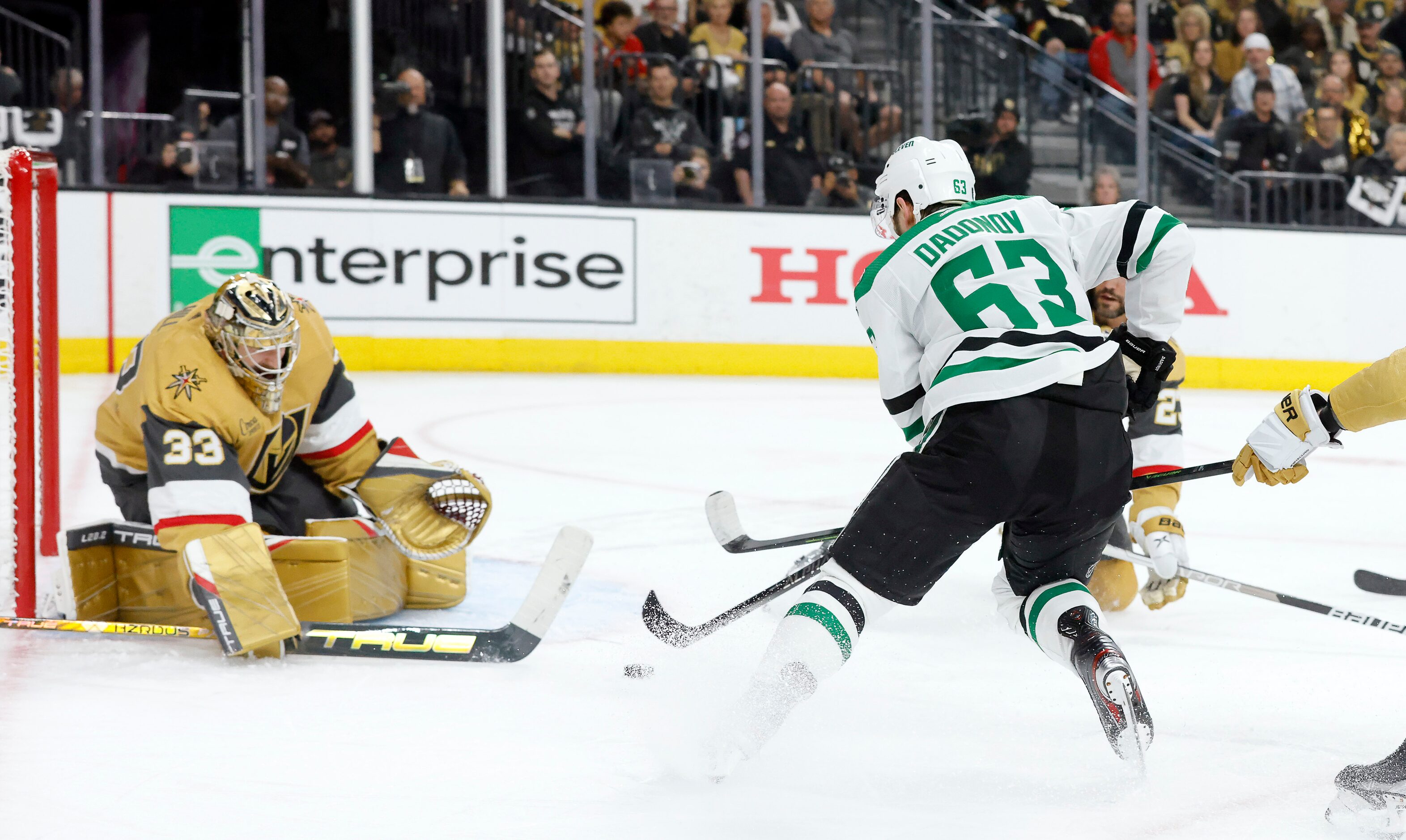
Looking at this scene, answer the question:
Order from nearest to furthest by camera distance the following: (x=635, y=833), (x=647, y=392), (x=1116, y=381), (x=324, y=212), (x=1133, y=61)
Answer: (x=635, y=833)
(x=1116, y=381)
(x=647, y=392)
(x=324, y=212)
(x=1133, y=61)

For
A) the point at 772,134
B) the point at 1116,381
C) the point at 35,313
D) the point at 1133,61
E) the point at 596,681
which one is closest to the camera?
the point at 1116,381

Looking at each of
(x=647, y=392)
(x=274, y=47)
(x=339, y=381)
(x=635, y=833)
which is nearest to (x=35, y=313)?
(x=339, y=381)

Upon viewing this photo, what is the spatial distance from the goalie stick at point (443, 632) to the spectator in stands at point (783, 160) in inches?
209

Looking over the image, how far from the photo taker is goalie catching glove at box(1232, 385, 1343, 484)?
6.88ft

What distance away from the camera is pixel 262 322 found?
8.50 ft

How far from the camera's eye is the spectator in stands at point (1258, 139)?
8.31 meters

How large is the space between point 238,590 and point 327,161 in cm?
535

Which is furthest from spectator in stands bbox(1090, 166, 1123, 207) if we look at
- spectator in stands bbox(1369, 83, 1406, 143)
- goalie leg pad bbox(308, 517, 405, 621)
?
goalie leg pad bbox(308, 517, 405, 621)

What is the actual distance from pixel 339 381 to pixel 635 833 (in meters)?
1.47

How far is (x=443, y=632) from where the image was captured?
8.68 feet

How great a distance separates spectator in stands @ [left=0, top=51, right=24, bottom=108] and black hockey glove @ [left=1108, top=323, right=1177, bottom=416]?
6534mm

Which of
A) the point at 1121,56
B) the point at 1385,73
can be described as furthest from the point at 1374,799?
the point at 1385,73

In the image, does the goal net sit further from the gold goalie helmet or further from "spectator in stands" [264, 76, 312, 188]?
"spectator in stands" [264, 76, 312, 188]

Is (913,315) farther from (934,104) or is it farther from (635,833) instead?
(934,104)
